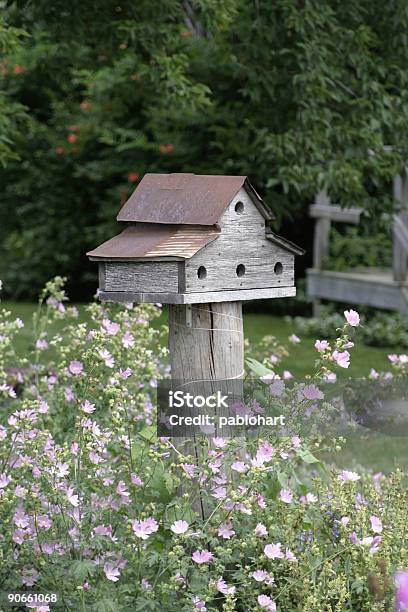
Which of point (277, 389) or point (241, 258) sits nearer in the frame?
point (277, 389)

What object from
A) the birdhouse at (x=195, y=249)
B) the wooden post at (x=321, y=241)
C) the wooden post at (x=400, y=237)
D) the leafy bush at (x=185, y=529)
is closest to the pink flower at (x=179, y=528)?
the leafy bush at (x=185, y=529)

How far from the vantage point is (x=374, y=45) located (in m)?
6.27

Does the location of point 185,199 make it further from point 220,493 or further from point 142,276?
point 220,493

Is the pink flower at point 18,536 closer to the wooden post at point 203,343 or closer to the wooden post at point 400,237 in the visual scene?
the wooden post at point 203,343

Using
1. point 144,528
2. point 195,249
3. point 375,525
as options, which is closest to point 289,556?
point 375,525

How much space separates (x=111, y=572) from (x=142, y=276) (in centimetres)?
92

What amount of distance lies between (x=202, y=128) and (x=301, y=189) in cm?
548

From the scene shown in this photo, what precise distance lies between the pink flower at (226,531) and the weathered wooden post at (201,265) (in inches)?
20.3

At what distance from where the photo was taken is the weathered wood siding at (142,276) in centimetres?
329

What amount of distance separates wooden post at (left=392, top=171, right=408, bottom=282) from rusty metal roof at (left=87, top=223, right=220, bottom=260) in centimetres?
668

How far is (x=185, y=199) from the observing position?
348cm

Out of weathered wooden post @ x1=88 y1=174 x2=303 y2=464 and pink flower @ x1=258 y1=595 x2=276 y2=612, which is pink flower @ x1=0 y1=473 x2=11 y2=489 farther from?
pink flower @ x1=258 y1=595 x2=276 y2=612

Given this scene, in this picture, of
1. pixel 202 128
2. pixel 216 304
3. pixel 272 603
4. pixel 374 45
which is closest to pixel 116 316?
pixel 216 304

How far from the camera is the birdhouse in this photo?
10.8ft
